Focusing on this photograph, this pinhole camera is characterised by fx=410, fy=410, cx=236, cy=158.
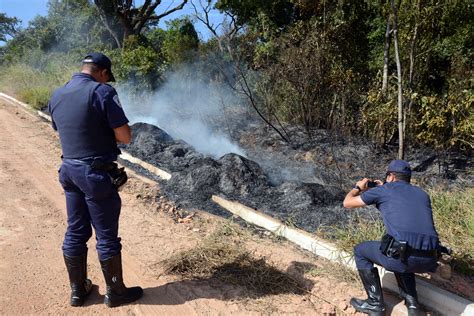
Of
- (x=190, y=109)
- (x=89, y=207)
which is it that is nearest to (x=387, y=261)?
(x=89, y=207)

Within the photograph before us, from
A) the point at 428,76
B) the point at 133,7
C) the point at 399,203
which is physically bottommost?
the point at 399,203

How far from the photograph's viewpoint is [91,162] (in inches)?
122

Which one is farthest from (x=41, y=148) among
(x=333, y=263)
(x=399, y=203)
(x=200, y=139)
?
(x=399, y=203)

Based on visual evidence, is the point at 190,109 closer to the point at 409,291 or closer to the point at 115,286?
the point at 115,286

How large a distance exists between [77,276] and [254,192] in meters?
3.21

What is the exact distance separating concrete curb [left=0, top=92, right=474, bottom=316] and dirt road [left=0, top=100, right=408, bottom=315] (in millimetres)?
160

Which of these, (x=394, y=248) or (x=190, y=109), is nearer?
(x=394, y=248)

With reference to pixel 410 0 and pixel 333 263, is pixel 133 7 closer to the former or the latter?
pixel 410 0

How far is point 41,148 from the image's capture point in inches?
361

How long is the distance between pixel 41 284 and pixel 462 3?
282 inches

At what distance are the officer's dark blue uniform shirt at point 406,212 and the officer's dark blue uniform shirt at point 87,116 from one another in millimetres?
2106

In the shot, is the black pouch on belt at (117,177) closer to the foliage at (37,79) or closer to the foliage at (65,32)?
the foliage at (37,79)

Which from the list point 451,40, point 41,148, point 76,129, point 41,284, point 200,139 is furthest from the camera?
point 200,139

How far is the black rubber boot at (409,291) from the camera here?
320 cm
